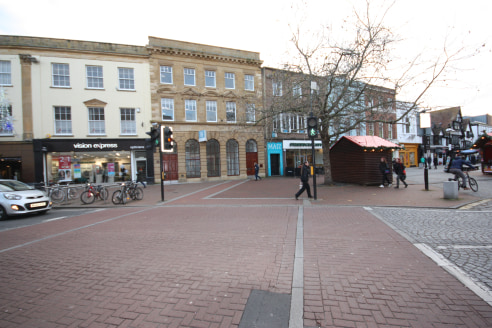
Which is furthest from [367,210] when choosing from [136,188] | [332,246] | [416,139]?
[416,139]

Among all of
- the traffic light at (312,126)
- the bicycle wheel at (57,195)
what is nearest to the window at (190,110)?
the bicycle wheel at (57,195)

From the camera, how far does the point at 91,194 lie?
12.4m

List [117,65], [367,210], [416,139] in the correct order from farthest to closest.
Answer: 1. [416,139]
2. [117,65]
3. [367,210]

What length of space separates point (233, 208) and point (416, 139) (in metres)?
37.9

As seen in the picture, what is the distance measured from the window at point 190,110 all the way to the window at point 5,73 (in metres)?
12.5

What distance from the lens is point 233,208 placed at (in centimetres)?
924

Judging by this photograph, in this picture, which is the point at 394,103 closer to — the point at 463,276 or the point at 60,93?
the point at 463,276

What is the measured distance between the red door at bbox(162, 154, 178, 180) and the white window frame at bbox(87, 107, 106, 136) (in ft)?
16.8

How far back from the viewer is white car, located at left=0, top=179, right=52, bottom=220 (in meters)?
8.71

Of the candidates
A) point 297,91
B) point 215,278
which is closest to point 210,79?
point 297,91

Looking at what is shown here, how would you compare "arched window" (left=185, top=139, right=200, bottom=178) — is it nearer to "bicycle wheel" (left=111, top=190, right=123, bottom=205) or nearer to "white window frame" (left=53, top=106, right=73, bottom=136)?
"white window frame" (left=53, top=106, right=73, bottom=136)

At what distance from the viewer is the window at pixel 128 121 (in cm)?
2022

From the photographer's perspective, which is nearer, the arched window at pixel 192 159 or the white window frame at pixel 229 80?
the arched window at pixel 192 159

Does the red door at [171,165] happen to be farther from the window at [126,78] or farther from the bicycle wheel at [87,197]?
the bicycle wheel at [87,197]
